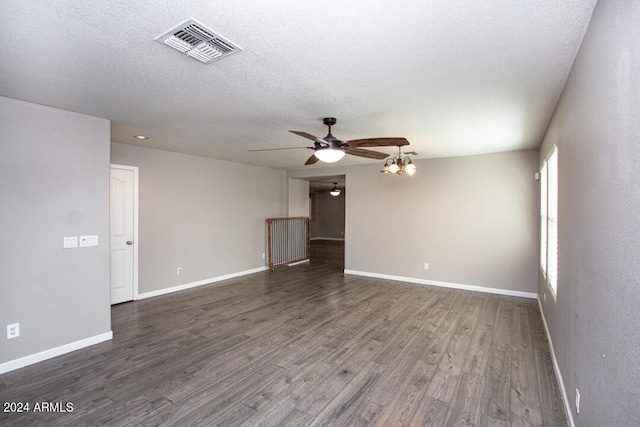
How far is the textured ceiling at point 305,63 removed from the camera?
160 cm

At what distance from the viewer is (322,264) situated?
27.3 ft

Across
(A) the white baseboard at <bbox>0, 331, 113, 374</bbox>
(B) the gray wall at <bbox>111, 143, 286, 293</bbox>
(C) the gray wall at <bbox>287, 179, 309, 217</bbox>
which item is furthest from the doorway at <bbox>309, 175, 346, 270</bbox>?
(A) the white baseboard at <bbox>0, 331, 113, 374</bbox>

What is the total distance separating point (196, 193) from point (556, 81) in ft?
18.6

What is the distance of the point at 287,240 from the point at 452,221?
418 centimetres

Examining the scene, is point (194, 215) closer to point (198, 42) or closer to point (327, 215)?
point (198, 42)

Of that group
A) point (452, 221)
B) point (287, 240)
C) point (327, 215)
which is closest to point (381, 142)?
point (452, 221)

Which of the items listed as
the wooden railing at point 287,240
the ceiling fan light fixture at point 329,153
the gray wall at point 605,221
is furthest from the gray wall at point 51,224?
the gray wall at point 605,221

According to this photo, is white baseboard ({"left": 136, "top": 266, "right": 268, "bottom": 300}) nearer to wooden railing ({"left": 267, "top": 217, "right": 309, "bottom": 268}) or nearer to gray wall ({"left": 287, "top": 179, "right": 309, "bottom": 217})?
wooden railing ({"left": 267, "top": 217, "right": 309, "bottom": 268})

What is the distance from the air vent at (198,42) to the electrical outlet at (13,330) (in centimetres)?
313

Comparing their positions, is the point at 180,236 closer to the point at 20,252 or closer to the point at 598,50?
the point at 20,252

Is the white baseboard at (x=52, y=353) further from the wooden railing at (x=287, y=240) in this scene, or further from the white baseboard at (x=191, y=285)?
the wooden railing at (x=287, y=240)

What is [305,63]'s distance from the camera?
2.16m

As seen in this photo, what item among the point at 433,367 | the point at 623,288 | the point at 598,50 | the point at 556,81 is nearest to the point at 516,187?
the point at 556,81

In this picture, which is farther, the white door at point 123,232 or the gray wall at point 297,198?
the gray wall at point 297,198
